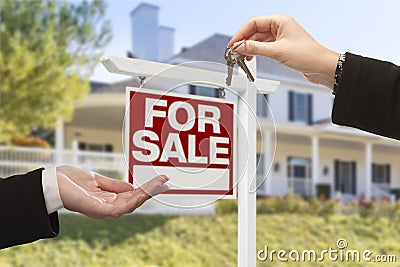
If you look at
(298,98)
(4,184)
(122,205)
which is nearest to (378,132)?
(122,205)

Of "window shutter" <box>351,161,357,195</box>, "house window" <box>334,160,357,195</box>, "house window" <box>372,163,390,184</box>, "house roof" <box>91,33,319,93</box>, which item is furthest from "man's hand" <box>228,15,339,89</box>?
"house window" <box>372,163,390,184</box>

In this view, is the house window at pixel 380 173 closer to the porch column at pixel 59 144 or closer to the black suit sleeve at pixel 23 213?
the porch column at pixel 59 144

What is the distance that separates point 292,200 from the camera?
693 cm

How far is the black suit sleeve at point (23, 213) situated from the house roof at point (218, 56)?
7.83 meters

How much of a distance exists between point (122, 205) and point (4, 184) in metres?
0.18

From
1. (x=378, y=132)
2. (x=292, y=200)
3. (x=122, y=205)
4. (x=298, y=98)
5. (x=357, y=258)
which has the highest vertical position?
(x=298, y=98)

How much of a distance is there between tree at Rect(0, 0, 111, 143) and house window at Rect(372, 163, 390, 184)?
232 inches

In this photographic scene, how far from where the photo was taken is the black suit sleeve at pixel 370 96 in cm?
68

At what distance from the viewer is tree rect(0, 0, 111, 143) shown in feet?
21.7

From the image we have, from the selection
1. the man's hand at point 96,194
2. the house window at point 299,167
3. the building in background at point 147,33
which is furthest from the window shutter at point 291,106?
the man's hand at point 96,194


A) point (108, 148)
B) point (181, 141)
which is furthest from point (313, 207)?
point (181, 141)

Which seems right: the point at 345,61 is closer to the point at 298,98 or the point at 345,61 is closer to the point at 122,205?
the point at 122,205

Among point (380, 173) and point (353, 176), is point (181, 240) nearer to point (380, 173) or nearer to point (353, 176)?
point (353, 176)

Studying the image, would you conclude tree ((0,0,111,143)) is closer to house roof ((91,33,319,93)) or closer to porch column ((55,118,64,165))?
porch column ((55,118,64,165))
